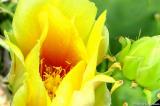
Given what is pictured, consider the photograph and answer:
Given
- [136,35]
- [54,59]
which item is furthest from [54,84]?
[136,35]

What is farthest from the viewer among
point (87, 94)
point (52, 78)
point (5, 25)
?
point (5, 25)

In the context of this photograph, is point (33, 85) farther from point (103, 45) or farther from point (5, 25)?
point (5, 25)

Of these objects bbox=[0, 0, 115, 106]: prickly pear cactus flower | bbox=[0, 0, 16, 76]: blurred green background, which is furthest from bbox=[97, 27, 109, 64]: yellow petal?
bbox=[0, 0, 16, 76]: blurred green background

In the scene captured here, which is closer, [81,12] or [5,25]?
[81,12]

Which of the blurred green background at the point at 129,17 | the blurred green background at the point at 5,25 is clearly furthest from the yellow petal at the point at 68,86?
the blurred green background at the point at 5,25

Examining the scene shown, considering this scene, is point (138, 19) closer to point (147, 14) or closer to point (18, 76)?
point (147, 14)

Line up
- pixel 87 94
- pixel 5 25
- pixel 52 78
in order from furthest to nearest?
pixel 5 25, pixel 52 78, pixel 87 94

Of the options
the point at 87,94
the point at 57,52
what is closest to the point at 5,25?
the point at 57,52

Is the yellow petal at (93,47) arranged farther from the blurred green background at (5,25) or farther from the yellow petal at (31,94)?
the blurred green background at (5,25)
